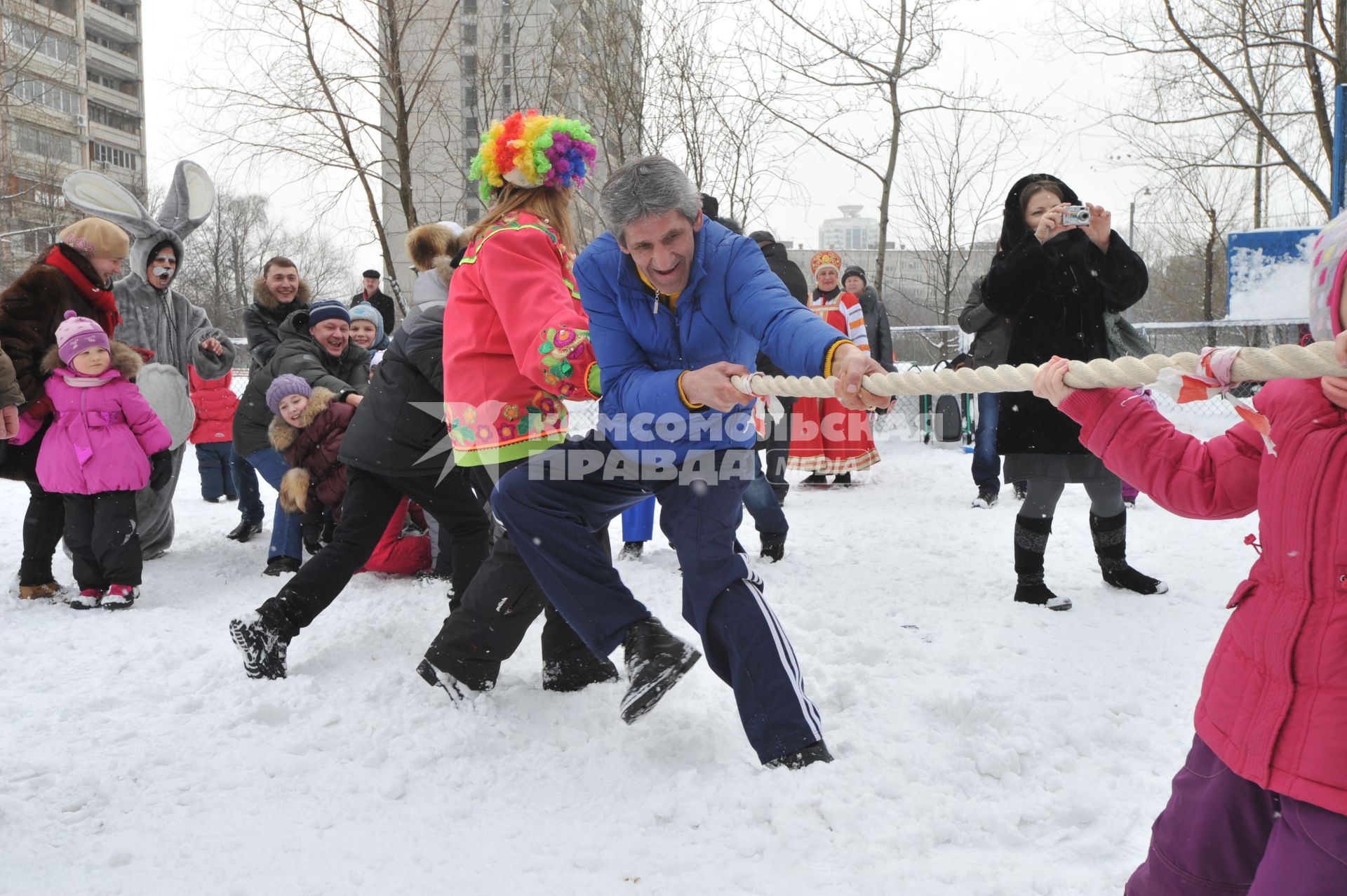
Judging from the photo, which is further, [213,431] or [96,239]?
[213,431]

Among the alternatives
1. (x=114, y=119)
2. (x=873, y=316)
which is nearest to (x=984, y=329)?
(x=873, y=316)

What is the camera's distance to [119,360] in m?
4.75

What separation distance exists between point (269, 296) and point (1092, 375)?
531cm

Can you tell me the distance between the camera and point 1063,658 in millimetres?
3340

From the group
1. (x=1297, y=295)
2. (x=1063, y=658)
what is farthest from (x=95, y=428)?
(x=1297, y=295)

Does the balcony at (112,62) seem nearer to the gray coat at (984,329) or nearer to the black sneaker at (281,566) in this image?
the black sneaker at (281,566)

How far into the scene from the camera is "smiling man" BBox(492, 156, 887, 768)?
2.38 m

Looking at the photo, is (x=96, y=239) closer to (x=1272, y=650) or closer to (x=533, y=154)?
(x=533, y=154)

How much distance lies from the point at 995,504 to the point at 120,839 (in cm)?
588

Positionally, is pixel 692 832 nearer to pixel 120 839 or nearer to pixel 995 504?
pixel 120 839

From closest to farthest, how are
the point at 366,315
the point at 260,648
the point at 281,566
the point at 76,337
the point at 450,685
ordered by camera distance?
the point at 450,685, the point at 260,648, the point at 76,337, the point at 281,566, the point at 366,315

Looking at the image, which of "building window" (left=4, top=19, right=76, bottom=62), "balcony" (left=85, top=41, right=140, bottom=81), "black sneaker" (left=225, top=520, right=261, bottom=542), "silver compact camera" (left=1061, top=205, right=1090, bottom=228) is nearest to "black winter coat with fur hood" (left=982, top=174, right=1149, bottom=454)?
"silver compact camera" (left=1061, top=205, right=1090, bottom=228)

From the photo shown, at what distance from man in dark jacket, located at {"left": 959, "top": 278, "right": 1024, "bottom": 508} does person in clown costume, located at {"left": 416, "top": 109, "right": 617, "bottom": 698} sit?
7.44 feet

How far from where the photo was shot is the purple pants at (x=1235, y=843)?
49.2 inches
